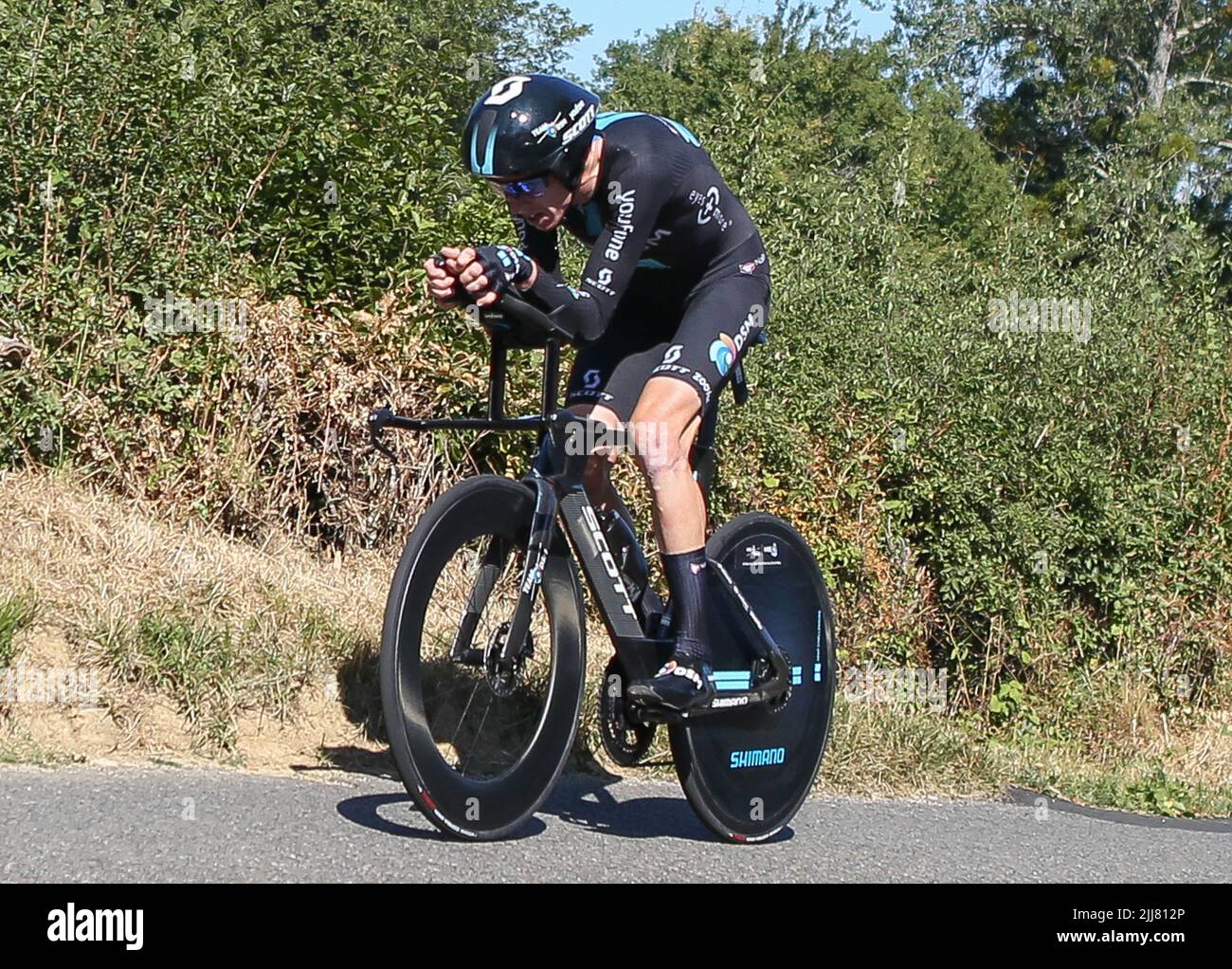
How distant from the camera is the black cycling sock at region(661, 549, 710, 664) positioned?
16.0ft

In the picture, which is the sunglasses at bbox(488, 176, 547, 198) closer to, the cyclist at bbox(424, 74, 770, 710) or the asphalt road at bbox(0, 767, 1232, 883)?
the cyclist at bbox(424, 74, 770, 710)

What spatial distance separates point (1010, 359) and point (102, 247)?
5.48 metres

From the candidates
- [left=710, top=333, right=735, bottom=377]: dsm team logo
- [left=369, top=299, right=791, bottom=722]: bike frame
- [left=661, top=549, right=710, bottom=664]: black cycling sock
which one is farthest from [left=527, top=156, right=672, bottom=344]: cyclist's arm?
[left=661, top=549, right=710, bottom=664]: black cycling sock

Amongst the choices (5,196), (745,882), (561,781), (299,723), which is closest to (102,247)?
(5,196)

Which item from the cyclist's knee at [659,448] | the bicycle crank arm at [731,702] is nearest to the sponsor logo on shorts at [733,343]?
the cyclist's knee at [659,448]

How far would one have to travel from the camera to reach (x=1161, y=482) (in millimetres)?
9727

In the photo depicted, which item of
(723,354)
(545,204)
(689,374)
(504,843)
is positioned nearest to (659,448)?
(689,374)

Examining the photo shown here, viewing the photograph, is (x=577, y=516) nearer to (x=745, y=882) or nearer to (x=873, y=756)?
(x=745, y=882)

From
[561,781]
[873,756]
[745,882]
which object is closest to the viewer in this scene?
[745,882]

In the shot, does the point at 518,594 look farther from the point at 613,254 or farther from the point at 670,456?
the point at 613,254

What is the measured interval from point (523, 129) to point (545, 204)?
0.30 metres

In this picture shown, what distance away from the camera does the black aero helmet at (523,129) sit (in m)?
4.38

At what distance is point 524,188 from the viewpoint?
14.9 feet

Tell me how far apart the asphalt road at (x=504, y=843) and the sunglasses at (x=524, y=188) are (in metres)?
1.82
